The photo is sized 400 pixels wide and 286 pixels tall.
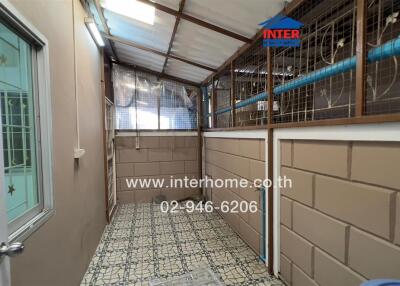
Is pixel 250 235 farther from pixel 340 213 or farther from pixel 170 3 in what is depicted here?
pixel 170 3

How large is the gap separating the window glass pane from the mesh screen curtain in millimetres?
2705

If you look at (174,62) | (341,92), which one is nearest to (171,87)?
(174,62)

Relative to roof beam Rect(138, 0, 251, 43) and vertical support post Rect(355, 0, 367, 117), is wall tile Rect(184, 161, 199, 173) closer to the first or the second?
roof beam Rect(138, 0, 251, 43)

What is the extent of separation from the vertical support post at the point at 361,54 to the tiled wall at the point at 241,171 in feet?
3.37

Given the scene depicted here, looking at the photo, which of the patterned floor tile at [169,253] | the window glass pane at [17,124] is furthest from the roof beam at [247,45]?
the patterned floor tile at [169,253]

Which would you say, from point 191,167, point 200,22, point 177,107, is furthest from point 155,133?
point 200,22

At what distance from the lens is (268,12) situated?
1.73 metres

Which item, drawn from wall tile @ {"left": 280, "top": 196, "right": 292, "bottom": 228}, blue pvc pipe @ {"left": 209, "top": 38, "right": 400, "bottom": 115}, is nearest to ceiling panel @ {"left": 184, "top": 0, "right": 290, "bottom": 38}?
blue pvc pipe @ {"left": 209, "top": 38, "right": 400, "bottom": 115}

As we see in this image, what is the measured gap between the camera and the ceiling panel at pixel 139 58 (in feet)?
10.5

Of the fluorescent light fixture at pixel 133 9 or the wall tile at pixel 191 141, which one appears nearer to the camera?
the fluorescent light fixture at pixel 133 9

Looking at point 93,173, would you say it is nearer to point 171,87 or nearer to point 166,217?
point 166,217

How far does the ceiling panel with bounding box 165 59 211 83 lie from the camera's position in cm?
339

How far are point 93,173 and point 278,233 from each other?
6.67 feet

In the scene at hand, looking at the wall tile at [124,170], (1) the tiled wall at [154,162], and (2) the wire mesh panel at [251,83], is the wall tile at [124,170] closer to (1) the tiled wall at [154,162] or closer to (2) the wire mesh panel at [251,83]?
(1) the tiled wall at [154,162]
